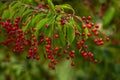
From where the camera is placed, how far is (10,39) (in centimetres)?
388

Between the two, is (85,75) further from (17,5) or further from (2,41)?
(17,5)

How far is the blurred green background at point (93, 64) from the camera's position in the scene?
5938mm

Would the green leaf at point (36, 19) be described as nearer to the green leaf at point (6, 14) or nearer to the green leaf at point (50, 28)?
the green leaf at point (50, 28)

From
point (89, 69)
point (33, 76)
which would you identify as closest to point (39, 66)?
point (33, 76)

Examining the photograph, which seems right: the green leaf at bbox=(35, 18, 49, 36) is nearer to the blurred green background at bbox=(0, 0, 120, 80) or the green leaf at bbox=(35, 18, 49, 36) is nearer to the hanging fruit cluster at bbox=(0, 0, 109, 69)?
the hanging fruit cluster at bbox=(0, 0, 109, 69)

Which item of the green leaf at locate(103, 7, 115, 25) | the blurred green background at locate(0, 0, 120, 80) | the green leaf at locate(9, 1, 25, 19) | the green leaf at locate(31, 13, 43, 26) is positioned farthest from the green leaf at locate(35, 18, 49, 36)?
the green leaf at locate(103, 7, 115, 25)

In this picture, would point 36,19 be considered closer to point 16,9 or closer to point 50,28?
point 50,28

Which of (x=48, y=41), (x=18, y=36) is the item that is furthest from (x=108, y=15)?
(x=48, y=41)

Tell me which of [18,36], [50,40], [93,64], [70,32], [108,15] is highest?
[70,32]

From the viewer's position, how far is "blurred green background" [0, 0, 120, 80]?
5.94 metres

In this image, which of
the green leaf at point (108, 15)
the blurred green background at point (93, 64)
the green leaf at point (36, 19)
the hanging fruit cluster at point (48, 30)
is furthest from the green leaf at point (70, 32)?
the green leaf at point (108, 15)

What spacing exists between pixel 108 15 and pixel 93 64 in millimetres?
938

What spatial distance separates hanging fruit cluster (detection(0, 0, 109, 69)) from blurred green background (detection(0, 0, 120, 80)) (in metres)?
1.93

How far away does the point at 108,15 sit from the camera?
6.11 m
